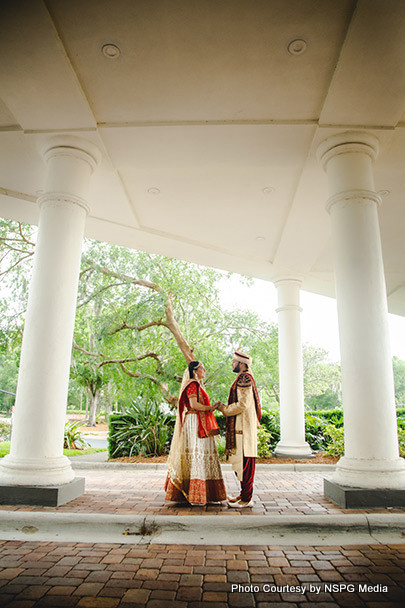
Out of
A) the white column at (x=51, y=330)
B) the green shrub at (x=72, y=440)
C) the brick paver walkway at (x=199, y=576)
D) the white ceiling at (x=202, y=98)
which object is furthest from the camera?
the green shrub at (x=72, y=440)

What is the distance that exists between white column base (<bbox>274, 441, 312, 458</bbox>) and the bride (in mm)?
4785

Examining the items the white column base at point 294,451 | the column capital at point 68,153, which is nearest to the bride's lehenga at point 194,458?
the column capital at point 68,153

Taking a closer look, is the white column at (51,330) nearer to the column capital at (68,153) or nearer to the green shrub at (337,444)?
→ the column capital at (68,153)

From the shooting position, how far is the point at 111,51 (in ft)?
14.2

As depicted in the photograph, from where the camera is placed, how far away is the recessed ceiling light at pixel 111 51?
426 cm

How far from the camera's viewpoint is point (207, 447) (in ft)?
15.5

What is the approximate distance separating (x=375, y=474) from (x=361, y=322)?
1.71m

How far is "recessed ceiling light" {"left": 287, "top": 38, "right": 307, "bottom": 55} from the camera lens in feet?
13.6

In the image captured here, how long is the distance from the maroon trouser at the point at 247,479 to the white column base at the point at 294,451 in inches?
189

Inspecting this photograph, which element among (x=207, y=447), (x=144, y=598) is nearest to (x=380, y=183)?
(x=207, y=447)

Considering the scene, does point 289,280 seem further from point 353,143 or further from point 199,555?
point 199,555

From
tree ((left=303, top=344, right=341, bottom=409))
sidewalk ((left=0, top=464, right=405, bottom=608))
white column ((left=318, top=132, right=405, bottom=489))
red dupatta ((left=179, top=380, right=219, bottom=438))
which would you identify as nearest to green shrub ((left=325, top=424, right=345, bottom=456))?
sidewalk ((left=0, top=464, right=405, bottom=608))

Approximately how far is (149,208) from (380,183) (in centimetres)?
419

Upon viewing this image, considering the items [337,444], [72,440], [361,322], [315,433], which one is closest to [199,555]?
[361,322]
